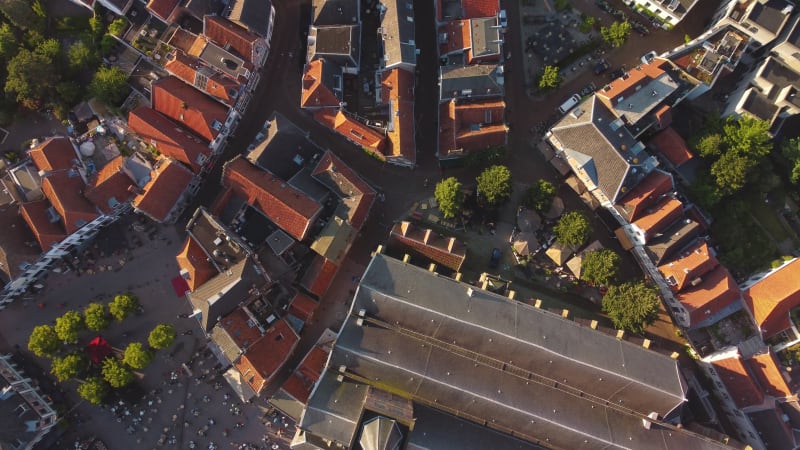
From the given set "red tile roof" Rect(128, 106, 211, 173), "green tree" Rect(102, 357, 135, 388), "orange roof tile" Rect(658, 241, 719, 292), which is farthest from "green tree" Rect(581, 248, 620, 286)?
"green tree" Rect(102, 357, 135, 388)

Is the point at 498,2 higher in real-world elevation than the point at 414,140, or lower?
→ higher

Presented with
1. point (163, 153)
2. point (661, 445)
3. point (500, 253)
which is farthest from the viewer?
point (500, 253)

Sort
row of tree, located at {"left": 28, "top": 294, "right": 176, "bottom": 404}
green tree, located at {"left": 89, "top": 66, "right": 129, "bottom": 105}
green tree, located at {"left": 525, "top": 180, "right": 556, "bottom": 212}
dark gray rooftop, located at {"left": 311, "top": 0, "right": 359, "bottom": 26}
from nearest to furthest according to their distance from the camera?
row of tree, located at {"left": 28, "top": 294, "right": 176, "bottom": 404} → green tree, located at {"left": 89, "top": 66, "right": 129, "bottom": 105} → green tree, located at {"left": 525, "top": 180, "right": 556, "bottom": 212} → dark gray rooftop, located at {"left": 311, "top": 0, "right": 359, "bottom": 26}

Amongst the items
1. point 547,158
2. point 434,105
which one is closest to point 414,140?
point 434,105

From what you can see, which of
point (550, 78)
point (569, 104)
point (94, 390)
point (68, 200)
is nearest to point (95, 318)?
point (94, 390)

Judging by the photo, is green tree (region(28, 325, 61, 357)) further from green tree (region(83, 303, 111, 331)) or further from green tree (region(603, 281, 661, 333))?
green tree (region(603, 281, 661, 333))

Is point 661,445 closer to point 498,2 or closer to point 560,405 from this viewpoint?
point 560,405
